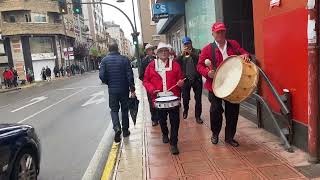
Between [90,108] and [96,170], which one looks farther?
[90,108]

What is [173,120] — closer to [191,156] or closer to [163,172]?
[191,156]

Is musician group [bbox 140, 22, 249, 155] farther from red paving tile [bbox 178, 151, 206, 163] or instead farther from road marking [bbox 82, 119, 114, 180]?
road marking [bbox 82, 119, 114, 180]

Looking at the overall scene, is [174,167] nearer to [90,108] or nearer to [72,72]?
[90,108]

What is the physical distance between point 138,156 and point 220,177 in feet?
6.22

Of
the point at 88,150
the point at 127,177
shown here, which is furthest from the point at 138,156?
the point at 88,150

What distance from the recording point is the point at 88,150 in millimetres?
8680

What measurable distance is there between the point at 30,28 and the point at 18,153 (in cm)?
5665

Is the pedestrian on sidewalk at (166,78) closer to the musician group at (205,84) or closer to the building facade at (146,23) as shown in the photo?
the musician group at (205,84)

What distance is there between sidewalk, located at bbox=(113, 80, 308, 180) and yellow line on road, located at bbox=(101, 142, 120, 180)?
0.08m

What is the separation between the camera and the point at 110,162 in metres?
7.08

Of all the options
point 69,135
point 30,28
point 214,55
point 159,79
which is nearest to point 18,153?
point 159,79

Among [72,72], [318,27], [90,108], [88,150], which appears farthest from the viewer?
[72,72]

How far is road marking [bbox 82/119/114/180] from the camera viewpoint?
6712 millimetres

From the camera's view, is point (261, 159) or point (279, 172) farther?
point (261, 159)
